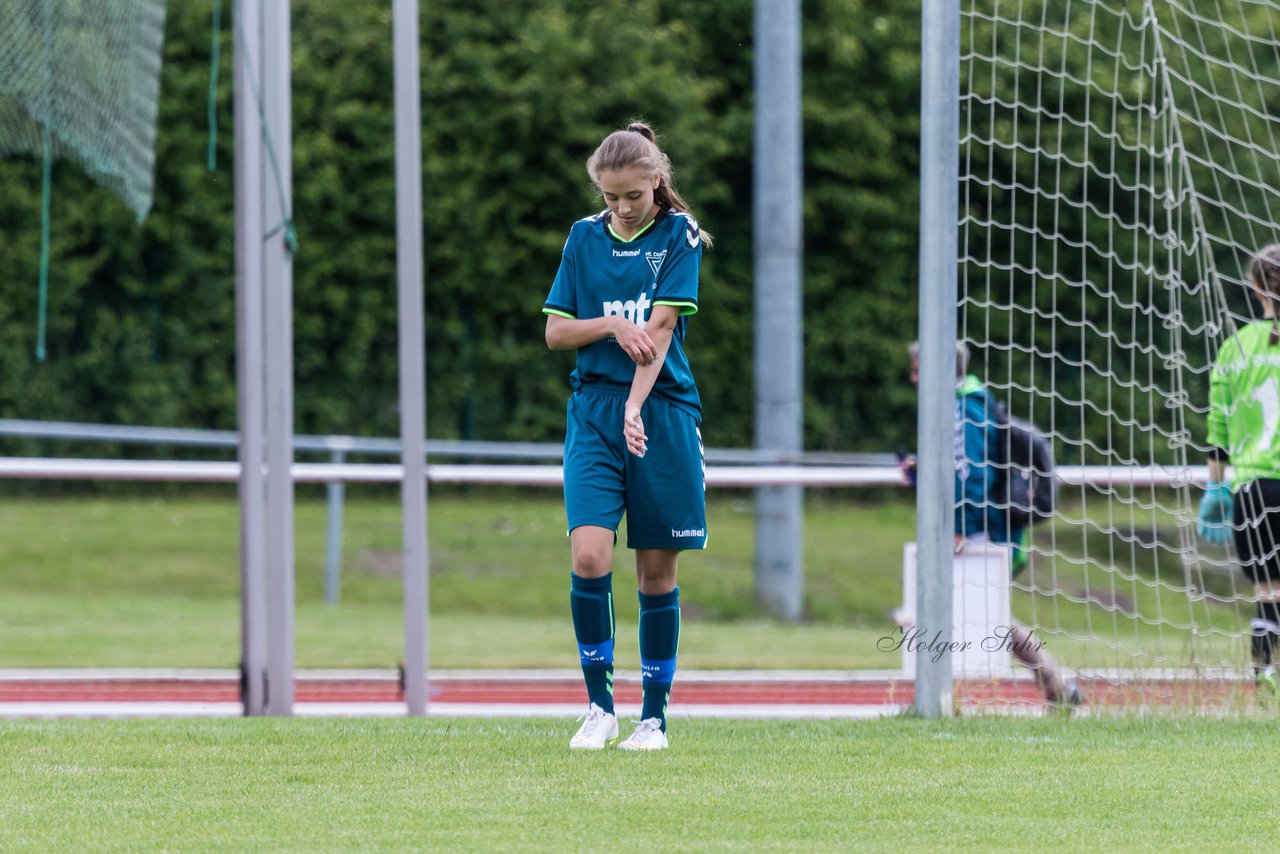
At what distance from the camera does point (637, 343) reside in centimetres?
496

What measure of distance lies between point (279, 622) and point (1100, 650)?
225 inches

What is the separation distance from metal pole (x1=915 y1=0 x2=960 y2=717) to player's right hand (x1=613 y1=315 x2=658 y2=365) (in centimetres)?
162

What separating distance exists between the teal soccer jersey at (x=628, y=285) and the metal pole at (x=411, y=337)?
87.8 inches

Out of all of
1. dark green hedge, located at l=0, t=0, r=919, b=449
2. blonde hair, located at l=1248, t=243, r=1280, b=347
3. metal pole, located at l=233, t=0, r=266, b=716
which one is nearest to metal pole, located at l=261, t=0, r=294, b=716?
metal pole, located at l=233, t=0, r=266, b=716

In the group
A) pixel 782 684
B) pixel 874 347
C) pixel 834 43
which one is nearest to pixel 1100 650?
pixel 782 684

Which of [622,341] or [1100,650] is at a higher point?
[622,341]

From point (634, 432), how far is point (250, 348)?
298cm

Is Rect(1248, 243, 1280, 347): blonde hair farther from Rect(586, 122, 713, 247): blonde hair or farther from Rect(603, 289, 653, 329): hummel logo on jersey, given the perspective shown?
Rect(603, 289, 653, 329): hummel logo on jersey

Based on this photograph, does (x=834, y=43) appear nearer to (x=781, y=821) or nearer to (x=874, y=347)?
(x=874, y=347)

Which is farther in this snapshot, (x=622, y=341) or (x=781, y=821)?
(x=622, y=341)

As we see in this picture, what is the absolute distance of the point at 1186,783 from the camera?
15.8ft

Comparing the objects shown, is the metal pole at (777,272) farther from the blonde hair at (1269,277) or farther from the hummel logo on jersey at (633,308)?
the hummel logo on jersey at (633,308)

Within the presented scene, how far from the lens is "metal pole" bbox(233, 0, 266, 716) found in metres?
7.41

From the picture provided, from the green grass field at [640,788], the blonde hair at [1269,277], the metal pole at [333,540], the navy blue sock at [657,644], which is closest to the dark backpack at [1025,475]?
the blonde hair at [1269,277]
